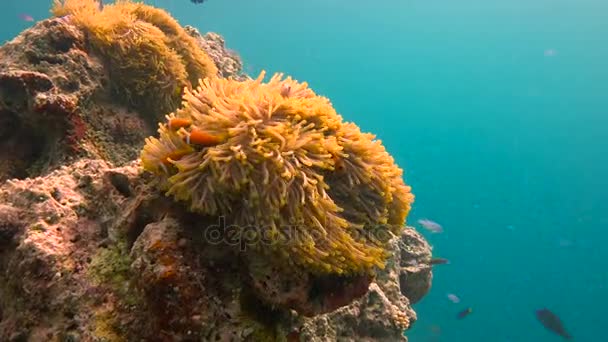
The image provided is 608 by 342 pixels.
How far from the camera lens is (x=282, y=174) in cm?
210

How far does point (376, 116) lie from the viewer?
267 feet

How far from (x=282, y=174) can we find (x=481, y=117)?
68249mm

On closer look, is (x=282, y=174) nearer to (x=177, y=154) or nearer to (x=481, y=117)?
(x=177, y=154)

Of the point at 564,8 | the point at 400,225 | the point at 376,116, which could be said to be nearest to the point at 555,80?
the point at 564,8

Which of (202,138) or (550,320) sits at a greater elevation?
(550,320)

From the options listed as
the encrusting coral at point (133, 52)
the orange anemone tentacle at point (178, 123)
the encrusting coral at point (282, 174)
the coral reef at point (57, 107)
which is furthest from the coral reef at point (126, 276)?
the encrusting coral at point (133, 52)

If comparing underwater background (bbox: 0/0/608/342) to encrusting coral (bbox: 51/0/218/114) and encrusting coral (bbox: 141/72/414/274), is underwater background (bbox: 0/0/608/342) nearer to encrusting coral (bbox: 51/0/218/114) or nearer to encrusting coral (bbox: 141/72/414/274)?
encrusting coral (bbox: 51/0/218/114)

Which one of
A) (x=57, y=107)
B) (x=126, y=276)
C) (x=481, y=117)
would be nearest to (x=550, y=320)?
(x=126, y=276)

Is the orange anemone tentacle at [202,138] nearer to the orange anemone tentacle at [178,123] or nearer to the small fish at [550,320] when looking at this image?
the orange anemone tentacle at [178,123]

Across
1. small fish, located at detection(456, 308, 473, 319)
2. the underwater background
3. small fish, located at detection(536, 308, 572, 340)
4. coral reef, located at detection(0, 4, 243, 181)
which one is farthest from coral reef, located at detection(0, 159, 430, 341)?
the underwater background

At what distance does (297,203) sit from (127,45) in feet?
9.13

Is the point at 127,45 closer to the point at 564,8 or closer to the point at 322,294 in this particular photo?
the point at 322,294

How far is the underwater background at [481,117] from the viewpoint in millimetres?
37844

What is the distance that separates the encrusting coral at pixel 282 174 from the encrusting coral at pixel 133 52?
5.35ft
